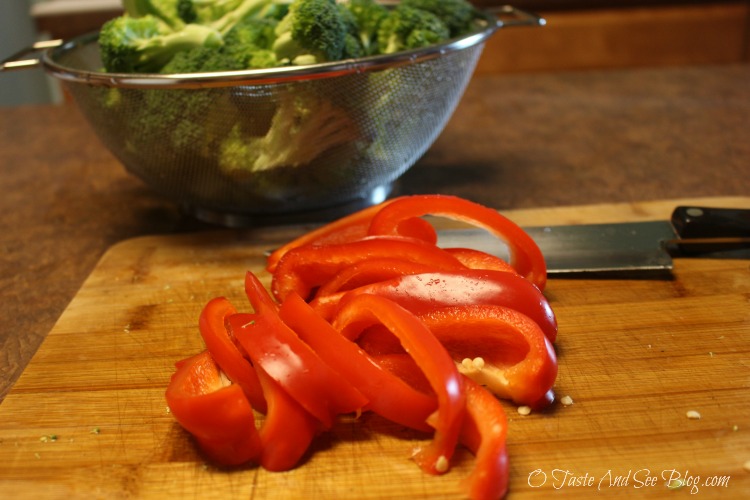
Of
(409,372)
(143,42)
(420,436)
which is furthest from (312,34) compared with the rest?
(420,436)

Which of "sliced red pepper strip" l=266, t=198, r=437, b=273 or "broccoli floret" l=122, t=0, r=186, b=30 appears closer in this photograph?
"sliced red pepper strip" l=266, t=198, r=437, b=273

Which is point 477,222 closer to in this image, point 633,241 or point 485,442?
point 633,241

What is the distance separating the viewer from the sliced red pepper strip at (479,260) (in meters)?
1.38

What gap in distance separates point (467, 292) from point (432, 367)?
219 mm

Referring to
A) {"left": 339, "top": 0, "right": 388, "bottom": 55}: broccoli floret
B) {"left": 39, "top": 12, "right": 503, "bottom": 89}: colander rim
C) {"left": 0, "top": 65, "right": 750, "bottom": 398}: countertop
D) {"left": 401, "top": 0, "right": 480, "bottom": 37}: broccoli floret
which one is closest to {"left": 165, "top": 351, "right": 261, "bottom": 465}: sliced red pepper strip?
{"left": 0, "top": 65, "right": 750, "bottom": 398}: countertop

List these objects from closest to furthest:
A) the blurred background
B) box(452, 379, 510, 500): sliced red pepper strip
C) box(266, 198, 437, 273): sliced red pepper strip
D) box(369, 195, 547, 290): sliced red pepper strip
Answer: box(452, 379, 510, 500): sliced red pepper strip → box(369, 195, 547, 290): sliced red pepper strip → box(266, 198, 437, 273): sliced red pepper strip → the blurred background

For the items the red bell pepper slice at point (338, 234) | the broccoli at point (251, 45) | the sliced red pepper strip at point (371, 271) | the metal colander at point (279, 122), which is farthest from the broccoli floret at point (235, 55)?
the sliced red pepper strip at point (371, 271)

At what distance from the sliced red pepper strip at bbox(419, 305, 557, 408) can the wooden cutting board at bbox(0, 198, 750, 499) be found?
5 cm

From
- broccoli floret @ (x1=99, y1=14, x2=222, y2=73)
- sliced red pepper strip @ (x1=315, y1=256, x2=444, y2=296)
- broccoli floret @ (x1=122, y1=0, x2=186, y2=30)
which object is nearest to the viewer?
sliced red pepper strip @ (x1=315, y1=256, x2=444, y2=296)

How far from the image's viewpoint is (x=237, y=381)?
1181 mm

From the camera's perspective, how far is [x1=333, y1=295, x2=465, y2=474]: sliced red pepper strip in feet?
3.37

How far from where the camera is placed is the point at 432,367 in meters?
1.06

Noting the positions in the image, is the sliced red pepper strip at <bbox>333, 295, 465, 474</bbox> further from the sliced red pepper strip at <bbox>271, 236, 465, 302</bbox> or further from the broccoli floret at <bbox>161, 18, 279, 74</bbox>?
the broccoli floret at <bbox>161, 18, 279, 74</bbox>

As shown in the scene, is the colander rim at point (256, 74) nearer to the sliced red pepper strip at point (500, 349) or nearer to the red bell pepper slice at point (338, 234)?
the red bell pepper slice at point (338, 234)
